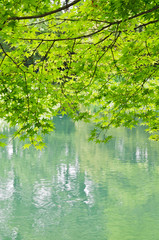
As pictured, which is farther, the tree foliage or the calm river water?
the calm river water

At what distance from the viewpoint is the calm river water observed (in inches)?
279

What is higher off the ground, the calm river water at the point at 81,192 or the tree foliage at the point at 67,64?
the tree foliage at the point at 67,64

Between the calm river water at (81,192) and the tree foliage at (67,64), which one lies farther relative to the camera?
the calm river water at (81,192)

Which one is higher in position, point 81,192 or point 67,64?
point 67,64

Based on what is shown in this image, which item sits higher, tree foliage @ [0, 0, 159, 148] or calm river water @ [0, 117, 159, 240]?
tree foliage @ [0, 0, 159, 148]

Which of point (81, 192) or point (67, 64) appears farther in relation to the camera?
point (81, 192)

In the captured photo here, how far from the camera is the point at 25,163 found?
41.1 ft

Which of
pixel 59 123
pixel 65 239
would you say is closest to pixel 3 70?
pixel 65 239

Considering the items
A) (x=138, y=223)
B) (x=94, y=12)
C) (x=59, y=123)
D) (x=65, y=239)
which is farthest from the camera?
(x=59, y=123)

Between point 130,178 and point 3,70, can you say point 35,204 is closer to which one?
point 130,178

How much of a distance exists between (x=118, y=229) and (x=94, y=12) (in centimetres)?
447

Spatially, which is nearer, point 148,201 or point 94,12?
point 94,12

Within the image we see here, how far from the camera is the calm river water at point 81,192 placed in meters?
7.07

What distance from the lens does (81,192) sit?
366 inches
